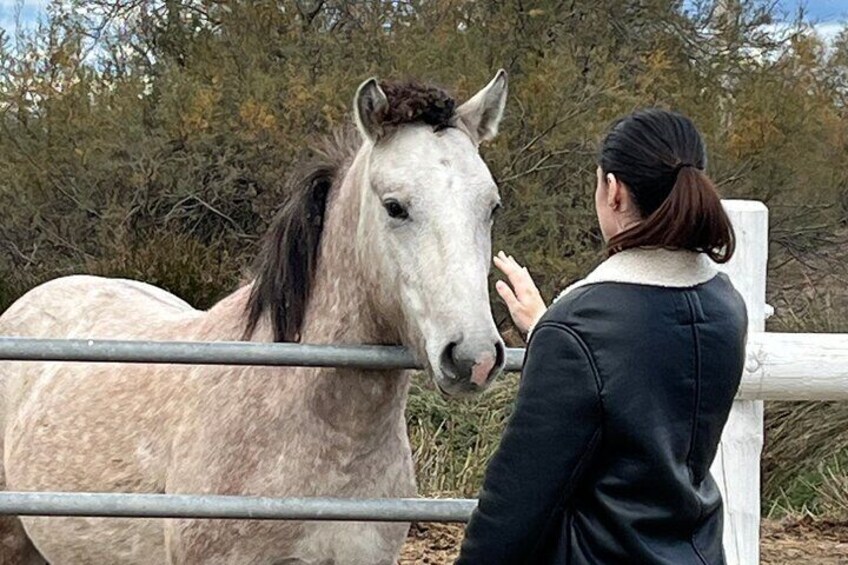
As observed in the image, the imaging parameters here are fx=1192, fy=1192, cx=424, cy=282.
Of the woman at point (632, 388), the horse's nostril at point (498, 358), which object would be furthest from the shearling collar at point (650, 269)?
the horse's nostril at point (498, 358)

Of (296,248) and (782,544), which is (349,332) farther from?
(782,544)

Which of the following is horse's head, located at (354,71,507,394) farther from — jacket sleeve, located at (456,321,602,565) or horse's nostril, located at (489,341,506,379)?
jacket sleeve, located at (456,321,602,565)

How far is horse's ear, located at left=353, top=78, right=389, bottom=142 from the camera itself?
9.26 feet

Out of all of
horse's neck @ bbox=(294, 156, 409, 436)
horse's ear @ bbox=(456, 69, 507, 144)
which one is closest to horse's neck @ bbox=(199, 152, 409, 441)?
horse's neck @ bbox=(294, 156, 409, 436)

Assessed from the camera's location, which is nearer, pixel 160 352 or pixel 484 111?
pixel 160 352

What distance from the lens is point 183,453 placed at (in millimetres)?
3182

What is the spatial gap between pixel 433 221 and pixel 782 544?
3.80 m

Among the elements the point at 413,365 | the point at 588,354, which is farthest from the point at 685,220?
the point at 413,365

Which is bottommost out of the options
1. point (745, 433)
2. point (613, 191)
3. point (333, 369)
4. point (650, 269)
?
point (745, 433)

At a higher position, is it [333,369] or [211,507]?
[333,369]

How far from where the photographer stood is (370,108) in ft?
9.32

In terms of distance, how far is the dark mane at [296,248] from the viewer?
123 inches

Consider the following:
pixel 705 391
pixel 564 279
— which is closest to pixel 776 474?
pixel 564 279

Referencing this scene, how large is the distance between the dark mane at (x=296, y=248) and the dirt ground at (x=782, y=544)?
108 inches
